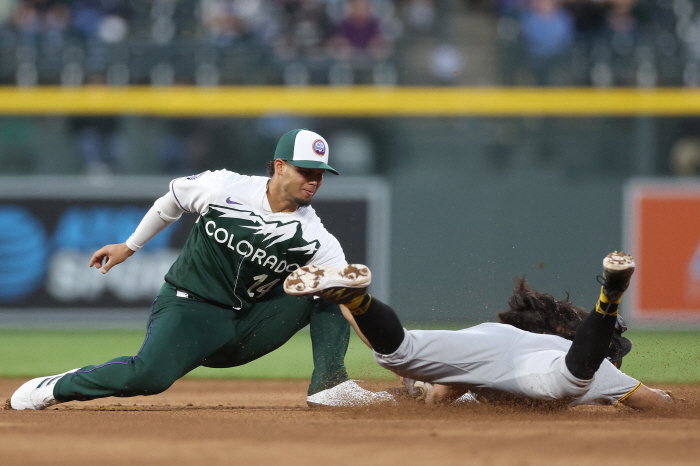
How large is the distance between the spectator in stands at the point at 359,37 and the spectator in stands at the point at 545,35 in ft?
6.51

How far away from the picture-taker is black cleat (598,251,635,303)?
144 inches

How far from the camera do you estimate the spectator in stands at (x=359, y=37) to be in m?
11.2

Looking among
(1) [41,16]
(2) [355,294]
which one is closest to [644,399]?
(2) [355,294]

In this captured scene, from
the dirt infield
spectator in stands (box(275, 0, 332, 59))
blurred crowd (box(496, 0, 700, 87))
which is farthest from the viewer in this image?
spectator in stands (box(275, 0, 332, 59))

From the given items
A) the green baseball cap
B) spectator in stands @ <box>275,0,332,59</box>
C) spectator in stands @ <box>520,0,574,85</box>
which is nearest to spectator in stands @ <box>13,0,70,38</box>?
spectator in stands @ <box>275,0,332,59</box>

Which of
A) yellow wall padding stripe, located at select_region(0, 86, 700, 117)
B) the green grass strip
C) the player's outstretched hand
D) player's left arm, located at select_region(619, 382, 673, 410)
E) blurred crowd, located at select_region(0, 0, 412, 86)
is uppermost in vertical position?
blurred crowd, located at select_region(0, 0, 412, 86)

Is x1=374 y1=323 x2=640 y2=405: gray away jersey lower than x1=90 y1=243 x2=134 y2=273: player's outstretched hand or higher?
lower

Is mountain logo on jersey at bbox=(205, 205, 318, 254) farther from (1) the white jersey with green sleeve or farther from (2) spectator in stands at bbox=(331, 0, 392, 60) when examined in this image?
(2) spectator in stands at bbox=(331, 0, 392, 60)

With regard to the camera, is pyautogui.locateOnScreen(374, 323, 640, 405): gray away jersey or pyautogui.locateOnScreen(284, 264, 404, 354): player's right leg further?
pyautogui.locateOnScreen(374, 323, 640, 405): gray away jersey

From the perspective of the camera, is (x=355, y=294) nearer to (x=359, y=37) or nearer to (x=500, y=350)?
(x=500, y=350)

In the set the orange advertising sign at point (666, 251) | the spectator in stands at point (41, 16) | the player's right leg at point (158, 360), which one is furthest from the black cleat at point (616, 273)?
the spectator in stands at point (41, 16)

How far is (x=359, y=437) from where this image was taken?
3400 mm

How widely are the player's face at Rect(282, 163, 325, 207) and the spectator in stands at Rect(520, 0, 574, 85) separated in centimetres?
728

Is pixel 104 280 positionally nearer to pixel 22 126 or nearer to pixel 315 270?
pixel 22 126
